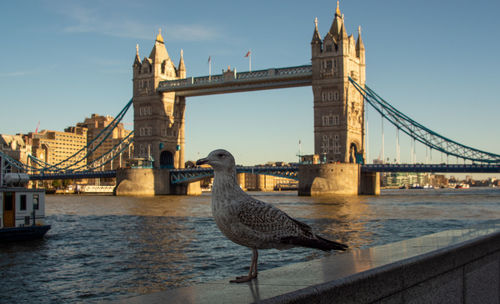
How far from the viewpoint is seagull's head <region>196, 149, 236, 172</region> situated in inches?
173

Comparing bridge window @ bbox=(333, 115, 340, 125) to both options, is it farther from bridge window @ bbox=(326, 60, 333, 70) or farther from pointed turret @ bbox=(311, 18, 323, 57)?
pointed turret @ bbox=(311, 18, 323, 57)

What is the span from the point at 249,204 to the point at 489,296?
2.48 m

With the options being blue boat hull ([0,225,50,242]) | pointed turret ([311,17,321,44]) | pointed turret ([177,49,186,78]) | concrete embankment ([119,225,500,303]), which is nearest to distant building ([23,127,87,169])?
pointed turret ([177,49,186,78])

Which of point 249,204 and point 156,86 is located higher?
point 156,86

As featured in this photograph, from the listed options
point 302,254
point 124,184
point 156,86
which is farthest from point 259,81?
point 302,254

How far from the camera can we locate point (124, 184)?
242ft

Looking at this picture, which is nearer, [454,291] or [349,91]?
[454,291]

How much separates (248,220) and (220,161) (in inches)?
22.4

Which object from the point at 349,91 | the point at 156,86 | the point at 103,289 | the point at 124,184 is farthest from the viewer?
the point at 156,86

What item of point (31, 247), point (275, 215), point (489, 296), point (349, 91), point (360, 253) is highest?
point (349, 91)

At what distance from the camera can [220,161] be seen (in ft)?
14.5

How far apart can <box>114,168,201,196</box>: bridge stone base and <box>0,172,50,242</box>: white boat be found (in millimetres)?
52873

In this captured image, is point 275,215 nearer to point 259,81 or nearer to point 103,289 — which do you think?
point 103,289

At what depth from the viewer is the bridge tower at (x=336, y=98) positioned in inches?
2603
